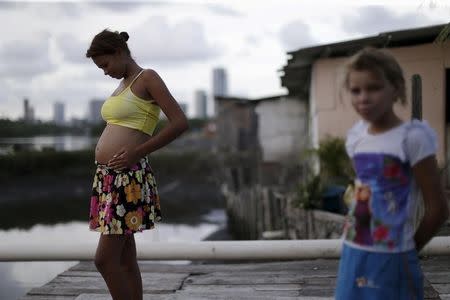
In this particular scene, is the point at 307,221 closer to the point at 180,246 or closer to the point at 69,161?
the point at 180,246

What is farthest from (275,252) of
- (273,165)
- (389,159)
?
(273,165)

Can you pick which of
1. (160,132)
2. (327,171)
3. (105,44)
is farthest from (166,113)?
(327,171)

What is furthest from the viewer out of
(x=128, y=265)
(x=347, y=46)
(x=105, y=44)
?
(x=347, y=46)

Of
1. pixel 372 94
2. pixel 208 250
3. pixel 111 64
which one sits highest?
pixel 111 64

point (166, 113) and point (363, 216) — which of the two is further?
point (166, 113)

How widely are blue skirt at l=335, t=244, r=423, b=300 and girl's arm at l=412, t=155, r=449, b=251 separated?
0.32 feet

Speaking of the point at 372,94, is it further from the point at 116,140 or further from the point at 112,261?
the point at 112,261

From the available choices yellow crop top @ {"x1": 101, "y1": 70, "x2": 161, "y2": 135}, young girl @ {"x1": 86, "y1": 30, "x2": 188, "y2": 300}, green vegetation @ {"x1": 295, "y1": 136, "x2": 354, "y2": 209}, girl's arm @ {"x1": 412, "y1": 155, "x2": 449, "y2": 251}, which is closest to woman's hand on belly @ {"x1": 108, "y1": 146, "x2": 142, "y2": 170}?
young girl @ {"x1": 86, "y1": 30, "x2": 188, "y2": 300}

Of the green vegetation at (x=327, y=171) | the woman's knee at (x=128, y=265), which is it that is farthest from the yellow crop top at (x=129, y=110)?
the green vegetation at (x=327, y=171)

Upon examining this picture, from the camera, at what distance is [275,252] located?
12.0ft

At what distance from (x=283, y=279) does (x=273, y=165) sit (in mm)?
16108

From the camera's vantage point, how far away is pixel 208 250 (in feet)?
12.0

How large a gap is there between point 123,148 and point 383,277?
128 centimetres

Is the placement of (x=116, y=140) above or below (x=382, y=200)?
above
